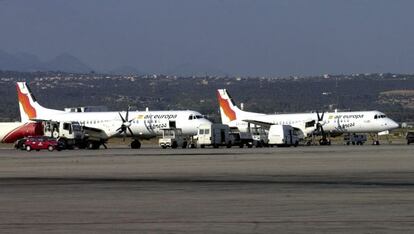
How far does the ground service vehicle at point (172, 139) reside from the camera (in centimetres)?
11125

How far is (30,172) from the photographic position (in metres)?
53.0

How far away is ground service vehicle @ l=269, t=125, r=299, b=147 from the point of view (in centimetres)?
11319

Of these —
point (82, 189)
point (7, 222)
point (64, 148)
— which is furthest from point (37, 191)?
point (64, 148)

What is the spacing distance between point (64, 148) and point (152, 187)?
72.3 m

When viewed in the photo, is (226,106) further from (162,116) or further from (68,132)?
(68,132)

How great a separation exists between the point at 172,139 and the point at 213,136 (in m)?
4.45

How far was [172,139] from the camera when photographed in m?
112

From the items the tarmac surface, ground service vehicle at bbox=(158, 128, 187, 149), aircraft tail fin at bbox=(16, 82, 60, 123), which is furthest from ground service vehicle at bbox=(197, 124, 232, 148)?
the tarmac surface

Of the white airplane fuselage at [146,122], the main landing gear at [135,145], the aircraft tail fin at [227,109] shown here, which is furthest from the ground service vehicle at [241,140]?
the aircraft tail fin at [227,109]

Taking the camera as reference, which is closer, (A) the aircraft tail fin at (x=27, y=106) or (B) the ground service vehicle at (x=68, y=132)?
(B) the ground service vehicle at (x=68, y=132)

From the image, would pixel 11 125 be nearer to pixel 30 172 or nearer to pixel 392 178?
pixel 30 172

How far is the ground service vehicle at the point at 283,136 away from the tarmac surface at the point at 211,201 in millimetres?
61182

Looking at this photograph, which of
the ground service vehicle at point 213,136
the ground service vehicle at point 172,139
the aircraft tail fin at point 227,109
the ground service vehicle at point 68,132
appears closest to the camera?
the ground service vehicle at point 172,139

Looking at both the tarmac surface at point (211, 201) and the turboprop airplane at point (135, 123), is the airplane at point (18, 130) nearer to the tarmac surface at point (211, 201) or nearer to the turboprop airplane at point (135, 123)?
the turboprop airplane at point (135, 123)
